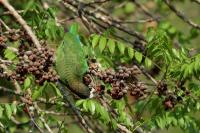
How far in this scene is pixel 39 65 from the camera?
3.38 meters

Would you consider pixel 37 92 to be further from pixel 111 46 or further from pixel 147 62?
pixel 147 62

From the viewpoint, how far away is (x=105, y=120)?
3580mm

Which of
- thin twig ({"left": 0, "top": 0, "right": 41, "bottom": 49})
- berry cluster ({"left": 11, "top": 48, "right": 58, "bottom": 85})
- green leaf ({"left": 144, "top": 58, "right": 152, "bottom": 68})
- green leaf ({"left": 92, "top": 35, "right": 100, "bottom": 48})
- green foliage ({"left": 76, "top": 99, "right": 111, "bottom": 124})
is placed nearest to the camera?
berry cluster ({"left": 11, "top": 48, "right": 58, "bottom": 85})

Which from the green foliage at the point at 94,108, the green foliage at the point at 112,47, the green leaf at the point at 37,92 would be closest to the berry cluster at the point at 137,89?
the green foliage at the point at 94,108

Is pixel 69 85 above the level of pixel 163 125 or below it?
above

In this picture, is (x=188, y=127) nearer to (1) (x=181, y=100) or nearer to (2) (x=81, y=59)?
(1) (x=181, y=100)

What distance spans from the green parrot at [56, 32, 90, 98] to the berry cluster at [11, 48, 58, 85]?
73 millimetres

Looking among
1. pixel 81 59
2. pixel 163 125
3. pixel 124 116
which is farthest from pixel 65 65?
pixel 163 125

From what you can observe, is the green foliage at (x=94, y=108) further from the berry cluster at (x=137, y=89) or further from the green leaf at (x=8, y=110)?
the green leaf at (x=8, y=110)

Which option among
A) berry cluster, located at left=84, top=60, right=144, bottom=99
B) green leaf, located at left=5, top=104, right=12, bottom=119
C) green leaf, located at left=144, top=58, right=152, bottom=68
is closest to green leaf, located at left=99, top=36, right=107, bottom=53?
green leaf, located at left=144, top=58, right=152, bottom=68

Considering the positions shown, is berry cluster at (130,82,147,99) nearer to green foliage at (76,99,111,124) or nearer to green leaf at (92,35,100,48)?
green foliage at (76,99,111,124)

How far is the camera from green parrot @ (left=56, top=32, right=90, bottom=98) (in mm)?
3459

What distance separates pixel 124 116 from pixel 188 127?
0.64 m

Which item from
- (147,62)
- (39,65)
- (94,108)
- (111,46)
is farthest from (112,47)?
(39,65)
